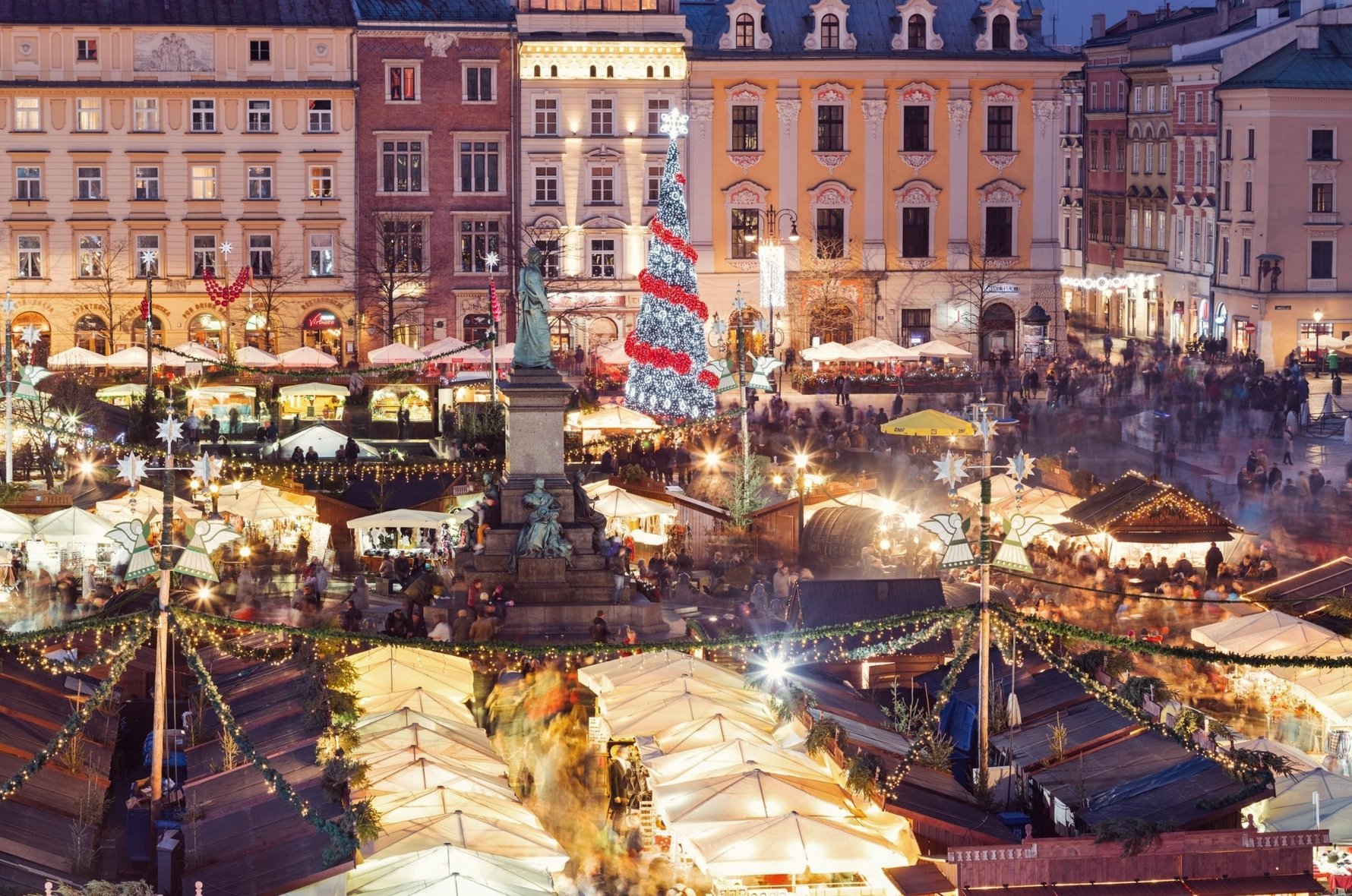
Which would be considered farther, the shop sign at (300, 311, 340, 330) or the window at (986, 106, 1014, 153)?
the window at (986, 106, 1014, 153)

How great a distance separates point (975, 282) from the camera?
83875mm

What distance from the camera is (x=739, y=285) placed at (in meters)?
83.5

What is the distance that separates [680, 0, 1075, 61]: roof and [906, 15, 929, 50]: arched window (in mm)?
399

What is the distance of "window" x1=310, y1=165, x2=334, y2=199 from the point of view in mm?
82938

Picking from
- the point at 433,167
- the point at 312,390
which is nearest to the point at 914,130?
the point at 433,167

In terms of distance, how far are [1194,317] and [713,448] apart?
3543 cm

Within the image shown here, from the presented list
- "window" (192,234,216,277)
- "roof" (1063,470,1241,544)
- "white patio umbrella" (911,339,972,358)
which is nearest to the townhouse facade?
"window" (192,234,216,277)

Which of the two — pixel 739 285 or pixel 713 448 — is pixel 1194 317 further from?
pixel 713 448

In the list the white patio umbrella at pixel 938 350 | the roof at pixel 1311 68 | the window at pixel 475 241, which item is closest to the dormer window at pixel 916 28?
the roof at pixel 1311 68

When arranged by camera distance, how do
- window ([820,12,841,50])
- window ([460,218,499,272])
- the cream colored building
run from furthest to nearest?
1. window ([820,12,841,50])
2. window ([460,218,499,272])
3. the cream colored building

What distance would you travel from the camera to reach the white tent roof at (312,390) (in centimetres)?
6688

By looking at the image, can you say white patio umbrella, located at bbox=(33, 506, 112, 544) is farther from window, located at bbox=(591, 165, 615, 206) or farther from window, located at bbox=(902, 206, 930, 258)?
window, located at bbox=(902, 206, 930, 258)

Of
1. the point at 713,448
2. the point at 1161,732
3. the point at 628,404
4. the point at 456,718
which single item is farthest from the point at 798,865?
the point at 628,404

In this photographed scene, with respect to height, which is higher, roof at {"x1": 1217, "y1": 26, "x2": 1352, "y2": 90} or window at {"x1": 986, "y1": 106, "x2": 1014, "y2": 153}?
roof at {"x1": 1217, "y1": 26, "x2": 1352, "y2": 90}
